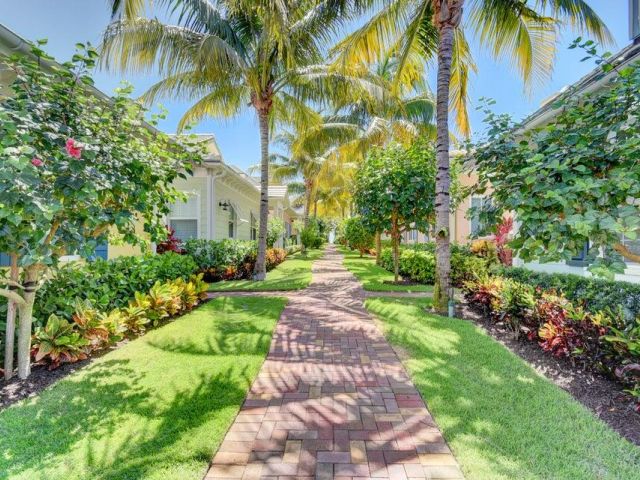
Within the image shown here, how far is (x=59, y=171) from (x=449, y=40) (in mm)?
7830

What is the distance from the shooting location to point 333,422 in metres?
3.50

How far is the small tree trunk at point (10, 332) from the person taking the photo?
13.9 ft

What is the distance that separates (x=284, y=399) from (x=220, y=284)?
879 cm

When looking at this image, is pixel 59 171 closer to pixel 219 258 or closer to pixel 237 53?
pixel 237 53

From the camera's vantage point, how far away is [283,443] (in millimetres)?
3166

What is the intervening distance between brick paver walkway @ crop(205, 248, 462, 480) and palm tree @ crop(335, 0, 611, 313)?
381cm

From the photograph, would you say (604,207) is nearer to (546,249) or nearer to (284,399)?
(546,249)

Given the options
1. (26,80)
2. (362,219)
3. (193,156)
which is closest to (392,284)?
(362,219)

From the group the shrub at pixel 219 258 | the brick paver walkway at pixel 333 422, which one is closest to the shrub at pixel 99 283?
the brick paver walkway at pixel 333 422

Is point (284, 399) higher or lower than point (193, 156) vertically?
lower

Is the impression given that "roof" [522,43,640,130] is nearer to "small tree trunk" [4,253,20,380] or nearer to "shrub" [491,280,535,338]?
"shrub" [491,280,535,338]

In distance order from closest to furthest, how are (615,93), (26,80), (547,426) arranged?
(547,426), (615,93), (26,80)

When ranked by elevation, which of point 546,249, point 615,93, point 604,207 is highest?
point 615,93

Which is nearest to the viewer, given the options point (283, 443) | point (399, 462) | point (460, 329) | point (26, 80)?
point (399, 462)
